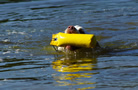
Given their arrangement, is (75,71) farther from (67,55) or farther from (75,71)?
(67,55)

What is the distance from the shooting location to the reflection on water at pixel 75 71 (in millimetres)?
4824

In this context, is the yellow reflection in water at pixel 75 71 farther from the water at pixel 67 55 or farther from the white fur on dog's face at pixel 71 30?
the white fur on dog's face at pixel 71 30

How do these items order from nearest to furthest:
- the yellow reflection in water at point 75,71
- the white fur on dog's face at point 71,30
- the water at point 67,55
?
the yellow reflection in water at point 75,71
the water at point 67,55
the white fur on dog's face at point 71,30

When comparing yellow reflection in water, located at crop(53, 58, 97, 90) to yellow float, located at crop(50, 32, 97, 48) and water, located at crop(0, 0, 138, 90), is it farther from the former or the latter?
yellow float, located at crop(50, 32, 97, 48)

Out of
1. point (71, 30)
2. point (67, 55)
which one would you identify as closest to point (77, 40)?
point (71, 30)

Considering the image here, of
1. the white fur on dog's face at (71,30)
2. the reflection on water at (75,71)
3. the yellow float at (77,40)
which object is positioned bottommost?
the reflection on water at (75,71)

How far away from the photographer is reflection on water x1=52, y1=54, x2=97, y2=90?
482cm

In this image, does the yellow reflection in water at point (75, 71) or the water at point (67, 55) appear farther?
the water at point (67, 55)

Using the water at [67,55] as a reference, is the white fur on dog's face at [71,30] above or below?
above

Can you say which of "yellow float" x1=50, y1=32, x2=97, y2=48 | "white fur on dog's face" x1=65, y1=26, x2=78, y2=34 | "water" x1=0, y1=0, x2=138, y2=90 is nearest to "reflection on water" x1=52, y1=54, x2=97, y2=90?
"water" x1=0, y1=0, x2=138, y2=90

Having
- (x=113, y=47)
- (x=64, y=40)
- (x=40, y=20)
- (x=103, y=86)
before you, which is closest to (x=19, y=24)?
(x=40, y=20)

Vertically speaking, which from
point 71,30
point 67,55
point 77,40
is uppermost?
point 71,30

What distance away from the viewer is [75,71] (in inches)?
224

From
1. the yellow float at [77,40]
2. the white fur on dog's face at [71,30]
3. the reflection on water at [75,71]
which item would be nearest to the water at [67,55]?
the reflection on water at [75,71]
